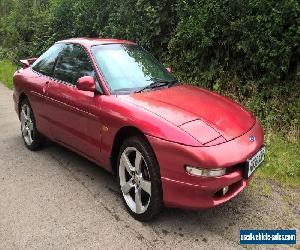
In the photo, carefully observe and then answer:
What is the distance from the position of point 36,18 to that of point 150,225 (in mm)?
13617

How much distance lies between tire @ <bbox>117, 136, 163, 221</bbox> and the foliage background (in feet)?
9.70

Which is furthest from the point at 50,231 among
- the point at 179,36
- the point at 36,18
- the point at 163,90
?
the point at 36,18

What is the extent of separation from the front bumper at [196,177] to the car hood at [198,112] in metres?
0.14

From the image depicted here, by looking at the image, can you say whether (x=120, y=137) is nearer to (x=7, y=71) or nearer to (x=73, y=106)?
(x=73, y=106)

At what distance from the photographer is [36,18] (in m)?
16.0

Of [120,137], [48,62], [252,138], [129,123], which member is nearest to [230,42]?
[48,62]

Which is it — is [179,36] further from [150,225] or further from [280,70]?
[150,225]

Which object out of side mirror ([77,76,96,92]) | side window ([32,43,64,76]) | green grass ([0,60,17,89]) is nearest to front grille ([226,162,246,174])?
side mirror ([77,76,96,92])

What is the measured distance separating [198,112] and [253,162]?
0.71 m

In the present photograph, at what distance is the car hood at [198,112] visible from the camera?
3820 mm

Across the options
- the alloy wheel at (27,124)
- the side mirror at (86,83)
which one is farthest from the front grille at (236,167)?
the alloy wheel at (27,124)

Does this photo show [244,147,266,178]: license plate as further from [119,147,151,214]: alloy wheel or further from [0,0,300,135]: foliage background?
[0,0,300,135]: foliage background

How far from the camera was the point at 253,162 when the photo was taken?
12.8 ft

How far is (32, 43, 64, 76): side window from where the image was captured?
5621 mm
